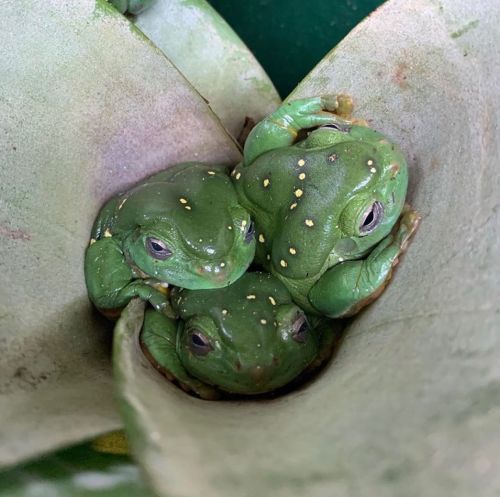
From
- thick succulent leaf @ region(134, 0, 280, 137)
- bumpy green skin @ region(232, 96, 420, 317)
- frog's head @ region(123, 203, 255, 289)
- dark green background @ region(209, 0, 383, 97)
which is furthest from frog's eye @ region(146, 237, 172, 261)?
dark green background @ region(209, 0, 383, 97)

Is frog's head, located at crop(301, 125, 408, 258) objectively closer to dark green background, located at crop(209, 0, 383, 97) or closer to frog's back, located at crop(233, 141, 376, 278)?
frog's back, located at crop(233, 141, 376, 278)

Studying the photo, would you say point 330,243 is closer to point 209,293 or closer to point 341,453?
point 209,293

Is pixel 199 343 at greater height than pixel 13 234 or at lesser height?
lesser

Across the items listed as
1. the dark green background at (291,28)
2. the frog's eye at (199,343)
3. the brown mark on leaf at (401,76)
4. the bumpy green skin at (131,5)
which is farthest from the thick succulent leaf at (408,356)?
the dark green background at (291,28)

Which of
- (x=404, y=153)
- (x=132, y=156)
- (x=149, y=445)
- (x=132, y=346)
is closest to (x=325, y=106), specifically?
(x=404, y=153)

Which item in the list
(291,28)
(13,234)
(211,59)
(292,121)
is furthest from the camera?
(291,28)

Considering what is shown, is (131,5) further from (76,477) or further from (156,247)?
(76,477)

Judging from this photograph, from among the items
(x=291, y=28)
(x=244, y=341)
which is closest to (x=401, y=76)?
(x=244, y=341)
